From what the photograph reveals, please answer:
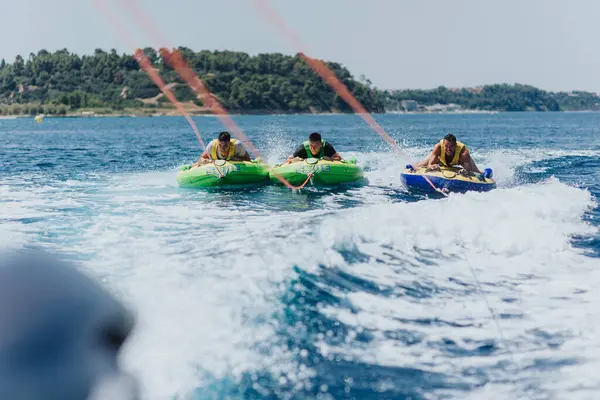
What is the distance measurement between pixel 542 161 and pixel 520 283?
18217mm

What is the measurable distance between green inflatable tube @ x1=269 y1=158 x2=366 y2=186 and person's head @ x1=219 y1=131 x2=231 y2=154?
124cm

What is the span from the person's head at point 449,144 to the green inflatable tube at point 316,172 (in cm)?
233

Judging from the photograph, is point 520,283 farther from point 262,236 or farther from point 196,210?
point 196,210

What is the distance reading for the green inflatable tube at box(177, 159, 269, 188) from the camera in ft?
47.9

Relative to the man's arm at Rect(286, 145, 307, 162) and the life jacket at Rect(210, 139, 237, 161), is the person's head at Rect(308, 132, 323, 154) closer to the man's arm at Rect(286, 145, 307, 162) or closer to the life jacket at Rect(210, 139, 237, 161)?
the man's arm at Rect(286, 145, 307, 162)

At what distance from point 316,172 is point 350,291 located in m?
8.52

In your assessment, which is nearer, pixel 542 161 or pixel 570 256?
pixel 570 256

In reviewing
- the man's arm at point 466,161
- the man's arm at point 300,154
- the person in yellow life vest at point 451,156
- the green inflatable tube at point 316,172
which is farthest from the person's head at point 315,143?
the man's arm at point 466,161

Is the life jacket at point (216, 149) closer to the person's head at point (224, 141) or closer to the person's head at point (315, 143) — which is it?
the person's head at point (224, 141)

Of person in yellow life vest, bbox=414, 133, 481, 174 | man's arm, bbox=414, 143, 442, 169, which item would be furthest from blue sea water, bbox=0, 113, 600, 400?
man's arm, bbox=414, 143, 442, 169

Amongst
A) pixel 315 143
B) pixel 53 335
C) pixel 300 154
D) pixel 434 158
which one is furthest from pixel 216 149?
pixel 53 335

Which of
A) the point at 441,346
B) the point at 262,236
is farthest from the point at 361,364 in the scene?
the point at 262,236

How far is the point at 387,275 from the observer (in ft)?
23.0

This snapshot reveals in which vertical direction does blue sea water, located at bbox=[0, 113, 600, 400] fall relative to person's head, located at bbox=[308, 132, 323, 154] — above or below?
below
